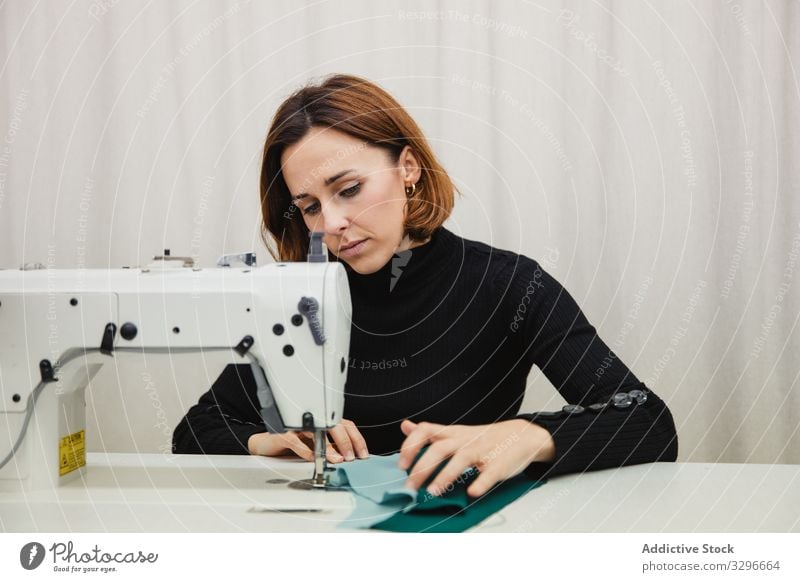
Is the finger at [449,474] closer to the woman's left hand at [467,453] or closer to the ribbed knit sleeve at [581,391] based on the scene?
the woman's left hand at [467,453]

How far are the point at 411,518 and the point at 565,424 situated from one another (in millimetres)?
226

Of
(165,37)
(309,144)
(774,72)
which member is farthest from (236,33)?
(774,72)

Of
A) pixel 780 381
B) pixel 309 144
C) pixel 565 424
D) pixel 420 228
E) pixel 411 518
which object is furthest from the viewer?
pixel 780 381

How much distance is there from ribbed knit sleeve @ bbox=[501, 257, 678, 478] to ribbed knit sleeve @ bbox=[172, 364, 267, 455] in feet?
1.32

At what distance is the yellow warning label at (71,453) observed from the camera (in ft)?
2.76

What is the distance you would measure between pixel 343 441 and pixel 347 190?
1.11 feet

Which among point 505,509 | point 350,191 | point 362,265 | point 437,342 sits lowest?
point 505,509

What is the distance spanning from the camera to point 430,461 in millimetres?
776

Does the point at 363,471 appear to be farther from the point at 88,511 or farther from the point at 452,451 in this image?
the point at 88,511

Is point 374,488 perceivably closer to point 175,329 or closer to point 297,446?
point 297,446

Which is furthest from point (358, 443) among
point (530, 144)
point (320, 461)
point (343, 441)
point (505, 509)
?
point (530, 144)

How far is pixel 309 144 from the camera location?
100 cm

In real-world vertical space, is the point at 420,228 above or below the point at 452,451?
above

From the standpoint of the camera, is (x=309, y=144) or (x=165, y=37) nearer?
(x=309, y=144)
